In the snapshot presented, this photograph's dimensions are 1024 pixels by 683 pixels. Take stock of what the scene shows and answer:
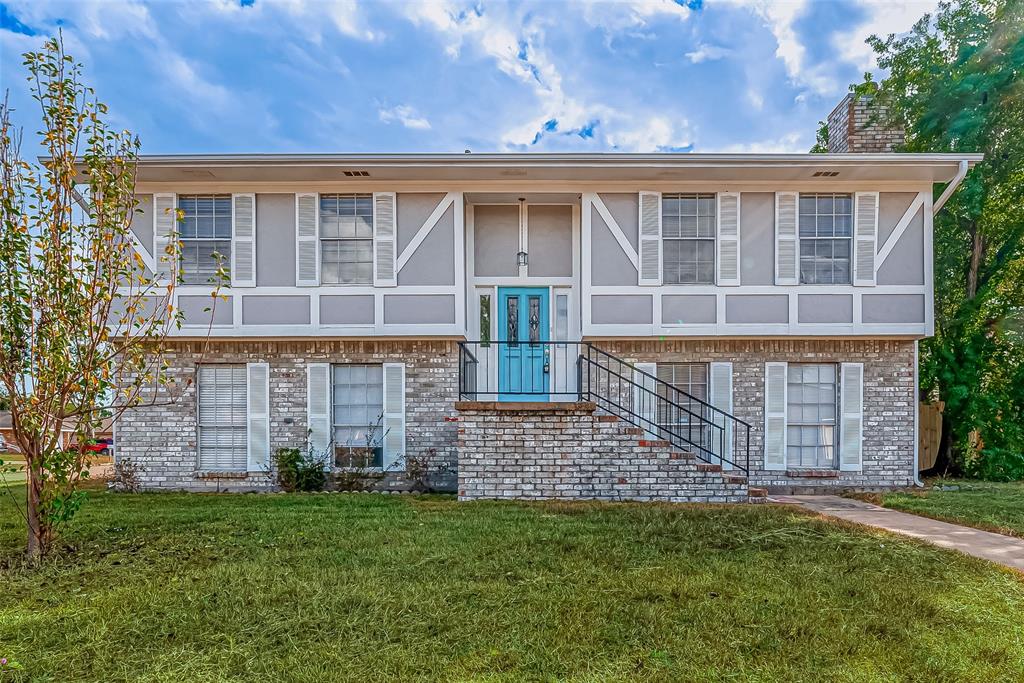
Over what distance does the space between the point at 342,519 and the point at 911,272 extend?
9204 mm

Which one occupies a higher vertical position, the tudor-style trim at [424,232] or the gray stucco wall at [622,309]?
the tudor-style trim at [424,232]

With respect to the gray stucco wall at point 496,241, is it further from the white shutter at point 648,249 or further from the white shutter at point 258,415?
the white shutter at point 258,415

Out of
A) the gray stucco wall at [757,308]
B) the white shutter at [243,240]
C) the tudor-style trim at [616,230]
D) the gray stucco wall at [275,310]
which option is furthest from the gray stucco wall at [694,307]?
the white shutter at [243,240]

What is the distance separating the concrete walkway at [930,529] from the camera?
5.14m

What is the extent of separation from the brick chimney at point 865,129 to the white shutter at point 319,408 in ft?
33.1

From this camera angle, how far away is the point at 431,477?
888 centimetres

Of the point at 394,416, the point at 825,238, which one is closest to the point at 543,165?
the point at 394,416

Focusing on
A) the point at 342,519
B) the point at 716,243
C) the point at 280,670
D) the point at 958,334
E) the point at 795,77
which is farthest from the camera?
the point at 795,77

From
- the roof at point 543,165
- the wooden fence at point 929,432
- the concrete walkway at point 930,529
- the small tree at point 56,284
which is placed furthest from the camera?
the wooden fence at point 929,432

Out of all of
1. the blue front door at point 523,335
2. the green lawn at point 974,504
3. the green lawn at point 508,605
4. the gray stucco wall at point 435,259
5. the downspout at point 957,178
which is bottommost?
the green lawn at point 974,504

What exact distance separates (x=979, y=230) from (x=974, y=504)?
6.39 m

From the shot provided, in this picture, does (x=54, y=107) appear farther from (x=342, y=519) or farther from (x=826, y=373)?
(x=826, y=373)

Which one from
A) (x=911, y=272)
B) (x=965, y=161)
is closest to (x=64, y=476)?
(x=911, y=272)

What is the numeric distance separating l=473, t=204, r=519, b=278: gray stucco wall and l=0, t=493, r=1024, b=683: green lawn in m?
4.74
